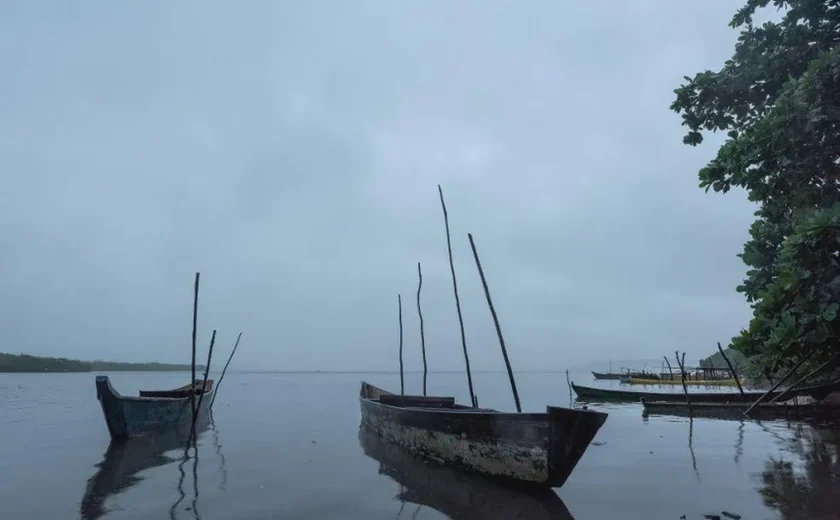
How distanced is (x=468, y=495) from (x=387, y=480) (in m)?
2.58

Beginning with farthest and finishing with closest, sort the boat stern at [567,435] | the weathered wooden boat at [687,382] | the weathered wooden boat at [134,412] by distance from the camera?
the weathered wooden boat at [687,382], the weathered wooden boat at [134,412], the boat stern at [567,435]

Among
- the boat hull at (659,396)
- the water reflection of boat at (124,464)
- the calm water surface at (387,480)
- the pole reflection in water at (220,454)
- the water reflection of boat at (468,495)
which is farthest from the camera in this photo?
the boat hull at (659,396)

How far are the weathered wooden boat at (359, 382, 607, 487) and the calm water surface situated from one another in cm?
40

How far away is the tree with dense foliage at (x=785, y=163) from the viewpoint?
8.02 meters

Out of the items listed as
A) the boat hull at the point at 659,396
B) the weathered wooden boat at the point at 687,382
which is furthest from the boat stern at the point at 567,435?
the weathered wooden boat at the point at 687,382

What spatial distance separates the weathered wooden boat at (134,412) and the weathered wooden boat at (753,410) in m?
22.0

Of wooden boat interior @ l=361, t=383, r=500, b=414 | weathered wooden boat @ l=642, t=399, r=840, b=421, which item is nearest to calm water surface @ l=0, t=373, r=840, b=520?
wooden boat interior @ l=361, t=383, r=500, b=414

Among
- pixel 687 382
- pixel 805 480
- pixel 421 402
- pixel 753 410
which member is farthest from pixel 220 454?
pixel 687 382

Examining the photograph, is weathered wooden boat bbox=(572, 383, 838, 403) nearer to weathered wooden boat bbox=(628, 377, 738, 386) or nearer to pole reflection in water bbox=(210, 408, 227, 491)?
pole reflection in water bbox=(210, 408, 227, 491)

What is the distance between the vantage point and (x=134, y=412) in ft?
54.1

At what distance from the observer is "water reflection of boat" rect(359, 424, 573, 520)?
848cm

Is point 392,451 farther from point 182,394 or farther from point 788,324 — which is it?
point 182,394

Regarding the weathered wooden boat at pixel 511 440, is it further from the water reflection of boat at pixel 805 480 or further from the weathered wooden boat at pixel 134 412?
the weathered wooden boat at pixel 134 412

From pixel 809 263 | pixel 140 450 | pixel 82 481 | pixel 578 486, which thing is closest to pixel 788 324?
pixel 809 263
